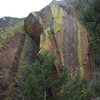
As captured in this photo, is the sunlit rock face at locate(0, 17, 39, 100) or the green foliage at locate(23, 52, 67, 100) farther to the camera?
the sunlit rock face at locate(0, 17, 39, 100)

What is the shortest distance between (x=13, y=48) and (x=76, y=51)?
14.8 ft

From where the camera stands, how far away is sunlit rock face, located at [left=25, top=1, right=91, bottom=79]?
2188 centimetres

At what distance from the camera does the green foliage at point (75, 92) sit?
651 inches

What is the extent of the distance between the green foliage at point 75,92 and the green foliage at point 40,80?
567 mm

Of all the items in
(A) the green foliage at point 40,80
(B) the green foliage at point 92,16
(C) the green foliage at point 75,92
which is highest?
(B) the green foliage at point 92,16

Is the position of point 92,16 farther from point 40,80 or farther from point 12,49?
point 12,49

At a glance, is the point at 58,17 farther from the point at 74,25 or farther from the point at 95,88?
the point at 95,88

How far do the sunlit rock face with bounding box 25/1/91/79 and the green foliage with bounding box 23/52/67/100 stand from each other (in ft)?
12.6

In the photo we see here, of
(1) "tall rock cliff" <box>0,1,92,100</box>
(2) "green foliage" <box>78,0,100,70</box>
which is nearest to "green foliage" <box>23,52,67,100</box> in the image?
(1) "tall rock cliff" <box>0,1,92,100</box>

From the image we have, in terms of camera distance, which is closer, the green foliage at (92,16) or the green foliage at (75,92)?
the green foliage at (92,16)

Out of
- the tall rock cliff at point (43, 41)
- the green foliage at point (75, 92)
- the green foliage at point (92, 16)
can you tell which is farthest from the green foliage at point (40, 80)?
the green foliage at point (92, 16)

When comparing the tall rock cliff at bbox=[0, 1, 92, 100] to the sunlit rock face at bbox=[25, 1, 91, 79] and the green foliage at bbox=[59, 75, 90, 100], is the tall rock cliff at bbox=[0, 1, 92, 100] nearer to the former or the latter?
the sunlit rock face at bbox=[25, 1, 91, 79]

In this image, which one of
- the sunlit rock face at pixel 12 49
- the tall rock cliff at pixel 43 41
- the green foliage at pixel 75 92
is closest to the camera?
the green foliage at pixel 75 92

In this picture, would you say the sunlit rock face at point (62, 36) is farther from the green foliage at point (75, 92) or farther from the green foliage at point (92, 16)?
the green foliage at point (92, 16)
